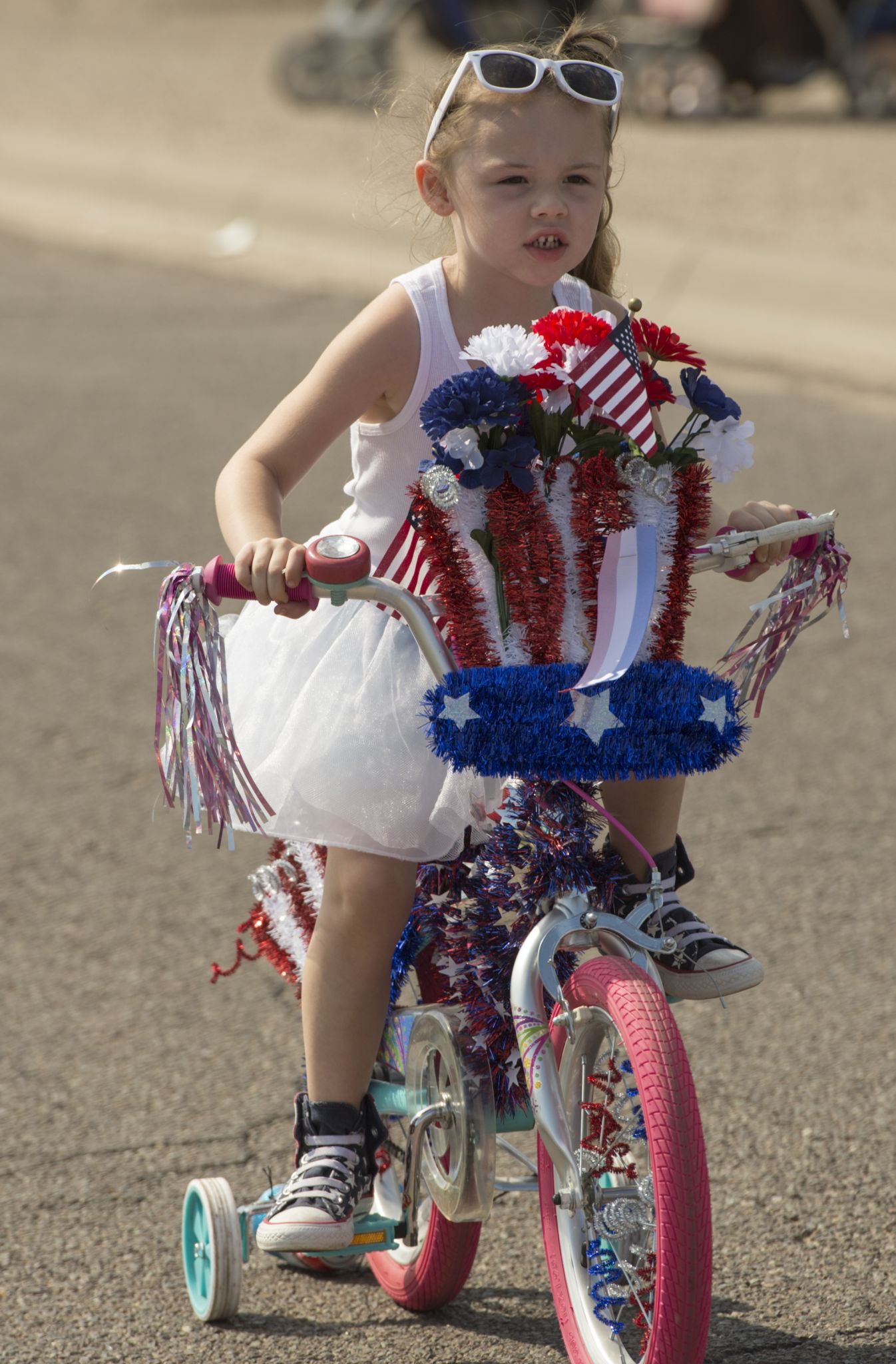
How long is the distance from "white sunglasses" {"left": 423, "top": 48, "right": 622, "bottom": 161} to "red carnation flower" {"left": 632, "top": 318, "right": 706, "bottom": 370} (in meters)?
0.31

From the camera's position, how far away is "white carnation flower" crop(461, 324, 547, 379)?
7.18 feet

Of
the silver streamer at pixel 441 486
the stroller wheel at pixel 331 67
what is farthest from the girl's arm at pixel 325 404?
the stroller wheel at pixel 331 67

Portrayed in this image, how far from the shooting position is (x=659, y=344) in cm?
233

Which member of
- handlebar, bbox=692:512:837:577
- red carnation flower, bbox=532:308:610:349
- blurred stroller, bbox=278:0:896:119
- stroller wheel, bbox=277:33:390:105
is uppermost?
stroller wheel, bbox=277:33:390:105

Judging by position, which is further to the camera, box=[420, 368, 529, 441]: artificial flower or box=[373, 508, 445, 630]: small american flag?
box=[373, 508, 445, 630]: small american flag

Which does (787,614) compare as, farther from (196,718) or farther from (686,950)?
(196,718)

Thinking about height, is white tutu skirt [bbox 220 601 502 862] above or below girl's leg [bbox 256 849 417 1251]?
above

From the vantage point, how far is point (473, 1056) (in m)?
2.45

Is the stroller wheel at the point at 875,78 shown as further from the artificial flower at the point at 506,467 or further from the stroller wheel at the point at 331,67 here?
the artificial flower at the point at 506,467

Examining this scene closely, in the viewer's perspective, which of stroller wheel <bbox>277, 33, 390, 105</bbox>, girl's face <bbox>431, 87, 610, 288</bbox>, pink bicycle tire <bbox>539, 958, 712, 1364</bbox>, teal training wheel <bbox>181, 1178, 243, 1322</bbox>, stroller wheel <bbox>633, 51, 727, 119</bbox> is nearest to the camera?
pink bicycle tire <bbox>539, 958, 712, 1364</bbox>

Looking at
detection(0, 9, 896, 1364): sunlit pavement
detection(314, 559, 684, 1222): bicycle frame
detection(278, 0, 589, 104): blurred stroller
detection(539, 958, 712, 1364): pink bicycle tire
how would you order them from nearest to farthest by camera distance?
1. detection(539, 958, 712, 1364): pink bicycle tire
2. detection(314, 559, 684, 1222): bicycle frame
3. detection(0, 9, 896, 1364): sunlit pavement
4. detection(278, 0, 589, 104): blurred stroller

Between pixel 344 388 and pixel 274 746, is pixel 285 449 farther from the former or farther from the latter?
pixel 274 746

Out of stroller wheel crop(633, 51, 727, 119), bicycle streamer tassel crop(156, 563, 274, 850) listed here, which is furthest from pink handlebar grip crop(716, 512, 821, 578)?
stroller wheel crop(633, 51, 727, 119)

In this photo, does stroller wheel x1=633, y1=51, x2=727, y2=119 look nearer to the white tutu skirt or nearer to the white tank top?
the white tank top
